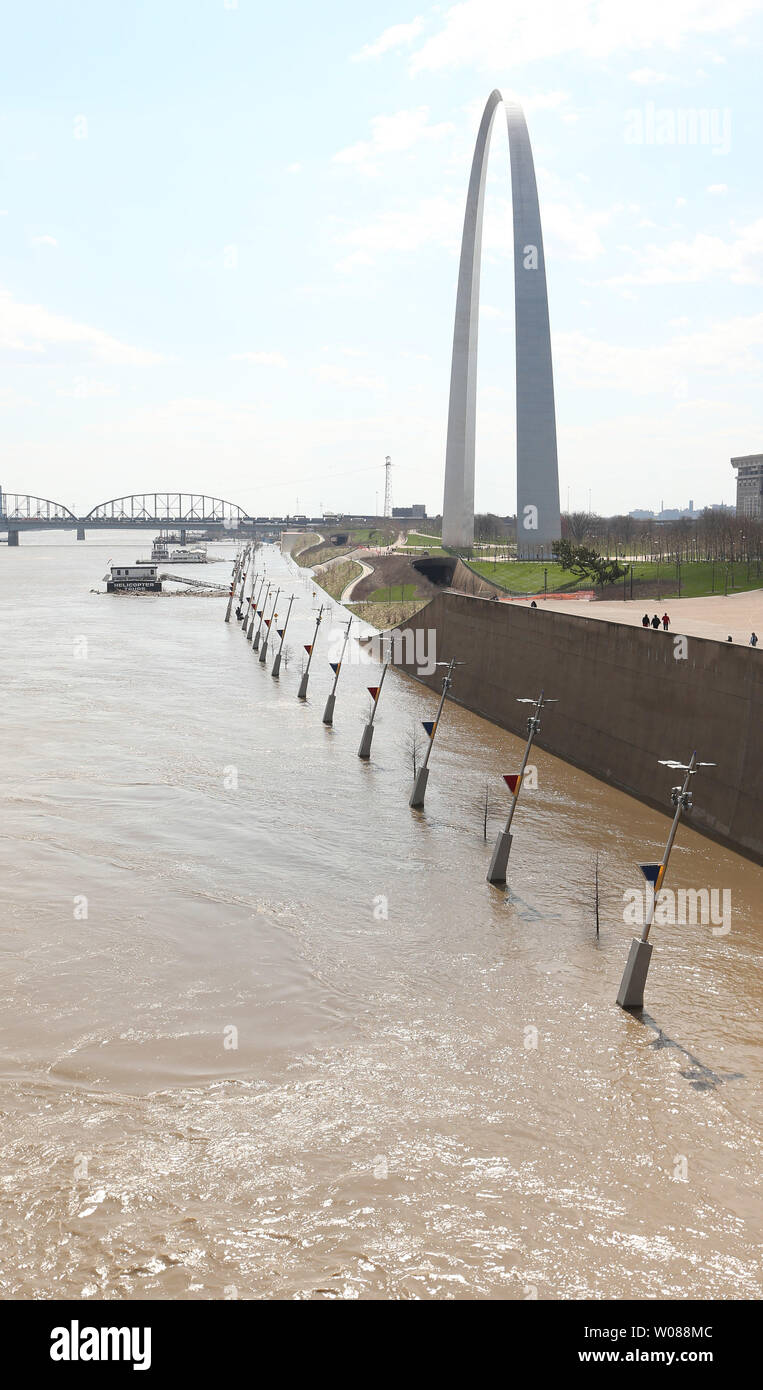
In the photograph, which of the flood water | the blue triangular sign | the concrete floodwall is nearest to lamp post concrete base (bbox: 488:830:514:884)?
the flood water

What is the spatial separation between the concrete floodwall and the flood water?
148cm

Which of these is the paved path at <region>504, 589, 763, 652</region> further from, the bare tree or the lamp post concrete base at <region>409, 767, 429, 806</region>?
the lamp post concrete base at <region>409, 767, 429, 806</region>

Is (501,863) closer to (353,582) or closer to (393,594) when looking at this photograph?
(393,594)

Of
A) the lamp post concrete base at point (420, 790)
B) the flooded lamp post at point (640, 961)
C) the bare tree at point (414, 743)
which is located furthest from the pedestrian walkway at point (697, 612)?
the flooded lamp post at point (640, 961)

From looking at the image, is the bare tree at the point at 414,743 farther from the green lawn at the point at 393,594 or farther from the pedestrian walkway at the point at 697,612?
the green lawn at the point at 393,594

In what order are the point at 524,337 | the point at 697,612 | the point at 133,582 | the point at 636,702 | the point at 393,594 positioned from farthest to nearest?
the point at 133,582
the point at 393,594
the point at 524,337
the point at 697,612
the point at 636,702

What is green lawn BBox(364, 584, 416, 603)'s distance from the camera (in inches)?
4589

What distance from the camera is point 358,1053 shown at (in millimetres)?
19891

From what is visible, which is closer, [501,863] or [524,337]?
[501,863]

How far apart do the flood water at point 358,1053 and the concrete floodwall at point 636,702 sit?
1.48 metres

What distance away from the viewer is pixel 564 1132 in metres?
17.3

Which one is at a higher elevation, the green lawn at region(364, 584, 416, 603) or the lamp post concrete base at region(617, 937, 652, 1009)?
the green lawn at region(364, 584, 416, 603)

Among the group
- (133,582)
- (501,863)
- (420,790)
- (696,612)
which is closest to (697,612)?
(696,612)

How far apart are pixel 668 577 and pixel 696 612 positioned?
74.9 ft
